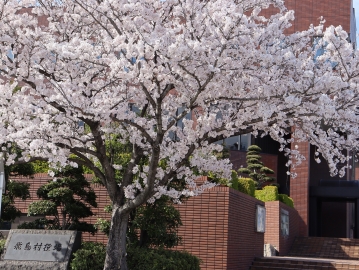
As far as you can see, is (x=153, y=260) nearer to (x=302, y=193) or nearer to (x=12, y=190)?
(x=12, y=190)

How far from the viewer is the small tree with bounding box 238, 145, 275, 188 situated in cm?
2586

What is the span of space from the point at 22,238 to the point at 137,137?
12.4 ft

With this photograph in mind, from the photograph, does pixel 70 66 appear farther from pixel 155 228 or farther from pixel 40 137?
pixel 155 228

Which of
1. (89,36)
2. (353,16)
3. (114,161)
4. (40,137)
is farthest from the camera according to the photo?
(353,16)

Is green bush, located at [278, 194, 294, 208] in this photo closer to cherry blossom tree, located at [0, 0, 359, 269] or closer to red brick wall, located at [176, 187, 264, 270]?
red brick wall, located at [176, 187, 264, 270]

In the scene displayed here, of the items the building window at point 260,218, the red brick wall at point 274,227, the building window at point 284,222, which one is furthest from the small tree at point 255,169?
the building window at point 260,218

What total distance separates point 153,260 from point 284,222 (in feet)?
40.6

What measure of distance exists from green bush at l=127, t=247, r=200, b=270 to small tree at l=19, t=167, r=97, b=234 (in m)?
1.70

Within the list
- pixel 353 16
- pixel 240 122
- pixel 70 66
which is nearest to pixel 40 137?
pixel 70 66

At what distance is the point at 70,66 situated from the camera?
929 centimetres

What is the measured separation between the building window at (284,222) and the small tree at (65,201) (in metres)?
10.8

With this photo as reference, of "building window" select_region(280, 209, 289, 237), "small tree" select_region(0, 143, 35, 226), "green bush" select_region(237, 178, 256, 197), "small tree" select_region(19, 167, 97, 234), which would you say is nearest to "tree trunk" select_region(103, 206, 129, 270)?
"small tree" select_region(19, 167, 97, 234)

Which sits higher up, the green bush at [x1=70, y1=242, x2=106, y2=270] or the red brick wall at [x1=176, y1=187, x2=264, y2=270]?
the red brick wall at [x1=176, y1=187, x2=264, y2=270]

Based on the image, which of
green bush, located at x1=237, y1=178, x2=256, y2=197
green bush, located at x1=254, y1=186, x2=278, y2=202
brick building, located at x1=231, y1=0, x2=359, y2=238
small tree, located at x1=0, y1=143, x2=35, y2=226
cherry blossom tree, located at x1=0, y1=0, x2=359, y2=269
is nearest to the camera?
cherry blossom tree, located at x1=0, y1=0, x2=359, y2=269
